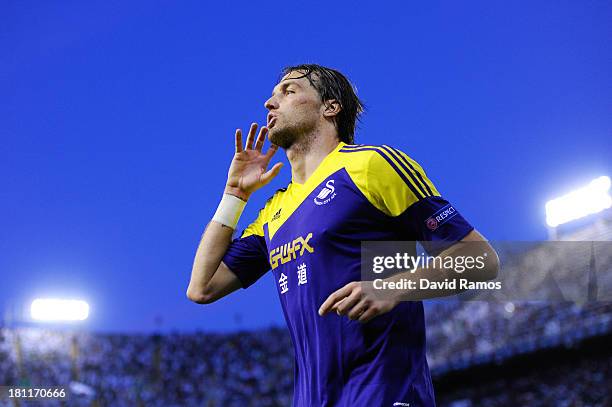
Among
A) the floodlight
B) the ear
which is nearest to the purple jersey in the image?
the ear

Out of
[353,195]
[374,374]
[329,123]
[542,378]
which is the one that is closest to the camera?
[374,374]

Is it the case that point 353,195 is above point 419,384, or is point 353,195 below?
above

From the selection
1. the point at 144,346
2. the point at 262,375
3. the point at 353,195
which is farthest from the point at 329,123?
the point at 144,346

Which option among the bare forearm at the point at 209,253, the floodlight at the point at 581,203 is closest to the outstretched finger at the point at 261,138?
the bare forearm at the point at 209,253

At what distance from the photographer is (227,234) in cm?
396

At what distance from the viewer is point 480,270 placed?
3.00 meters

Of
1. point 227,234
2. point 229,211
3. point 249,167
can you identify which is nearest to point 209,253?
point 227,234

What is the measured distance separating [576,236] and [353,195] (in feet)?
85.9

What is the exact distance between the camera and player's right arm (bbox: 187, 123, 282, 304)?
3.85m

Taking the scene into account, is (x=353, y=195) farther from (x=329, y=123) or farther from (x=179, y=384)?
(x=179, y=384)

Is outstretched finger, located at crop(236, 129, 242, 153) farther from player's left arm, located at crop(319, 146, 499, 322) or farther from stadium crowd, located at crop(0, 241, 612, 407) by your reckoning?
stadium crowd, located at crop(0, 241, 612, 407)

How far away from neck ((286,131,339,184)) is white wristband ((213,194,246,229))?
405 millimetres

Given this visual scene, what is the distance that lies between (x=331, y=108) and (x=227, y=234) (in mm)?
945
